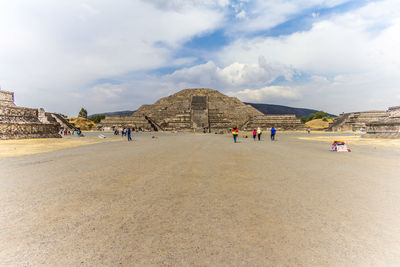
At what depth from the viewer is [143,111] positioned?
49.6 m

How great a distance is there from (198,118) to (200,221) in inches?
1537

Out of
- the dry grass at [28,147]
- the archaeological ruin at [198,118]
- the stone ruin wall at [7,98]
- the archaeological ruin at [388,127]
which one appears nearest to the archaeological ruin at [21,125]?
the stone ruin wall at [7,98]

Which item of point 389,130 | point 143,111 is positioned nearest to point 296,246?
point 389,130

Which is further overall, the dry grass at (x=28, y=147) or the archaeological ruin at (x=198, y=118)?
the archaeological ruin at (x=198, y=118)

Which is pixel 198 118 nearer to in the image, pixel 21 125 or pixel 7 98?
pixel 21 125

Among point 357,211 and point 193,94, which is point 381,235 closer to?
point 357,211

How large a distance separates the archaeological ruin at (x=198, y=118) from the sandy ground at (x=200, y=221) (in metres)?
33.1

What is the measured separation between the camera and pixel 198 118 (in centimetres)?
4128

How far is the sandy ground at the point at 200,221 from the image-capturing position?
5.97ft

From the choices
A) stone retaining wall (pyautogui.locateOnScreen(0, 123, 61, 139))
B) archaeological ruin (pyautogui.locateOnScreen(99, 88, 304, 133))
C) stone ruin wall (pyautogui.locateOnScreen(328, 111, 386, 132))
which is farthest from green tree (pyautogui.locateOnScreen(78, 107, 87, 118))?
stone ruin wall (pyautogui.locateOnScreen(328, 111, 386, 132))

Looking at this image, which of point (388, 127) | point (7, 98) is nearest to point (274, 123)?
point (388, 127)

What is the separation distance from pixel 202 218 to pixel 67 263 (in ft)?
4.87

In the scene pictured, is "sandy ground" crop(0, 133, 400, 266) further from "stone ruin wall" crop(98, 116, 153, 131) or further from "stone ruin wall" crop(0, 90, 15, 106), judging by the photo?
"stone ruin wall" crop(98, 116, 153, 131)

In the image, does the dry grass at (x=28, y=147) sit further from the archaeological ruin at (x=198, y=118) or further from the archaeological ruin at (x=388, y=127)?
the archaeological ruin at (x=388, y=127)
